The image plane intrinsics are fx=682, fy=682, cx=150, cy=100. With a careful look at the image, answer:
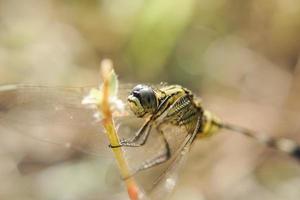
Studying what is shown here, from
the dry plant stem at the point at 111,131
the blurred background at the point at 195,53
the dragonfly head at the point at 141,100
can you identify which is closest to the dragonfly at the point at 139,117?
the dragonfly head at the point at 141,100

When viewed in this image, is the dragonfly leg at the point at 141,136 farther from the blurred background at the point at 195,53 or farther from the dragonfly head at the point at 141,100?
the blurred background at the point at 195,53

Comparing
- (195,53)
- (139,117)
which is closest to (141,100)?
(139,117)

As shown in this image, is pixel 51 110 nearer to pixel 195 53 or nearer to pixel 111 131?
pixel 111 131

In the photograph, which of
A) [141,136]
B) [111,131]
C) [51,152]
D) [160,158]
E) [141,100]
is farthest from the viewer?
[51,152]

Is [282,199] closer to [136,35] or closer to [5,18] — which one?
[136,35]

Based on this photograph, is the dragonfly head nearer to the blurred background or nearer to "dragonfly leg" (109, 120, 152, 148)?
"dragonfly leg" (109, 120, 152, 148)

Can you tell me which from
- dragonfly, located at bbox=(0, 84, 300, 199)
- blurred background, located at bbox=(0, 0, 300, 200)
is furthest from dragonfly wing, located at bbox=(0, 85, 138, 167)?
blurred background, located at bbox=(0, 0, 300, 200)
